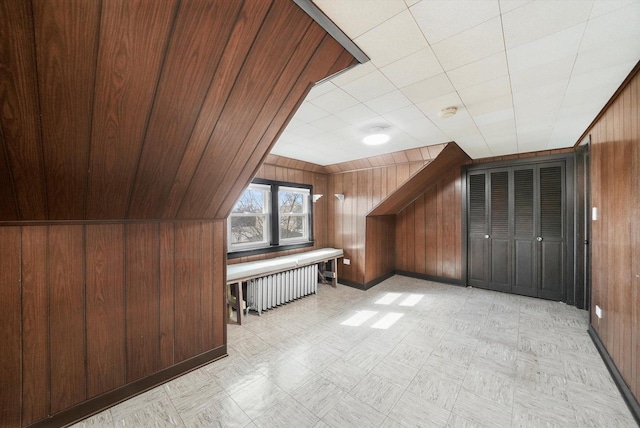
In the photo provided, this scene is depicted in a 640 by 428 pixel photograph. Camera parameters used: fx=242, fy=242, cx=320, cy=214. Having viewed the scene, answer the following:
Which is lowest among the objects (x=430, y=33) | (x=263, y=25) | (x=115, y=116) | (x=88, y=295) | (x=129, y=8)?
(x=88, y=295)

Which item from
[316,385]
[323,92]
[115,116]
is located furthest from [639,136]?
[115,116]

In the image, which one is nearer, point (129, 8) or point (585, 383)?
point (129, 8)

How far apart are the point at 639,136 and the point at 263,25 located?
8.59ft

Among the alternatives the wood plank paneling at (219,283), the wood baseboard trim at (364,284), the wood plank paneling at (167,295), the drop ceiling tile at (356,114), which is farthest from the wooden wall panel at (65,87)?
the wood baseboard trim at (364,284)

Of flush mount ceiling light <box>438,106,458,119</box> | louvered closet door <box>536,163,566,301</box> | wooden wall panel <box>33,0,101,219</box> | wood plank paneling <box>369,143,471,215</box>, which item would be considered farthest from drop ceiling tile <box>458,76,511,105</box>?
louvered closet door <box>536,163,566,301</box>

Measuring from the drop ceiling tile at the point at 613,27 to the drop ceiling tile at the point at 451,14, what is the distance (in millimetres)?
596

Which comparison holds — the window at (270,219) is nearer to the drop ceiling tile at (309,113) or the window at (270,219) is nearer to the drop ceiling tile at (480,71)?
the drop ceiling tile at (309,113)

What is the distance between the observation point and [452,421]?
172 cm

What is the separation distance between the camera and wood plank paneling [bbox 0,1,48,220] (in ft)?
2.84

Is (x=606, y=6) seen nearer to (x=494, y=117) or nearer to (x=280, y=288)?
(x=494, y=117)

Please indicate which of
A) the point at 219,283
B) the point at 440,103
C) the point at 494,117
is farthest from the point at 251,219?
the point at 494,117

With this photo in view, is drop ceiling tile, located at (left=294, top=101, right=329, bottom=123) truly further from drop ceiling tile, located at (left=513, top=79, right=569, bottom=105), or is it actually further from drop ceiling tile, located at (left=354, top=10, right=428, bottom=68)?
drop ceiling tile, located at (left=513, top=79, right=569, bottom=105)

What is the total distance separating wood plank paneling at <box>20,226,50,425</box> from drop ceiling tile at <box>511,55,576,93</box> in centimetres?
360

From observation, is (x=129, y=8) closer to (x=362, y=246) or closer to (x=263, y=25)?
(x=263, y=25)
